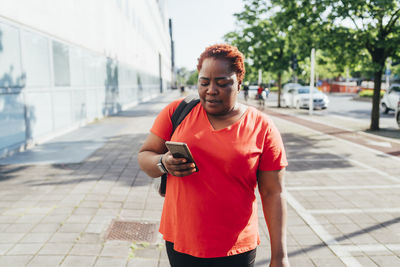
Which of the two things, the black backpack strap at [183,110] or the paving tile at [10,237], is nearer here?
the black backpack strap at [183,110]

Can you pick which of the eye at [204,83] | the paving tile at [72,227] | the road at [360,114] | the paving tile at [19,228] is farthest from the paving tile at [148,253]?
the road at [360,114]

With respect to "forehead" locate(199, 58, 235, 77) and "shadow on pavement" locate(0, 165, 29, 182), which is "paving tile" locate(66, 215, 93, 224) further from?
"forehead" locate(199, 58, 235, 77)

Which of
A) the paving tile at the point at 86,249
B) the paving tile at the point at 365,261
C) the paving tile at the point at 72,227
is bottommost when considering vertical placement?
the paving tile at the point at 365,261

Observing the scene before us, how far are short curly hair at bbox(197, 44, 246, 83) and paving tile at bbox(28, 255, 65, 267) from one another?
101 inches

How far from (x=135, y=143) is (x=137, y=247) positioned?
6514mm

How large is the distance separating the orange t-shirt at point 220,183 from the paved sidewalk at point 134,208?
1822 mm

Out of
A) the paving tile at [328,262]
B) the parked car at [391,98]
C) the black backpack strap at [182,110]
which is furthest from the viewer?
the parked car at [391,98]

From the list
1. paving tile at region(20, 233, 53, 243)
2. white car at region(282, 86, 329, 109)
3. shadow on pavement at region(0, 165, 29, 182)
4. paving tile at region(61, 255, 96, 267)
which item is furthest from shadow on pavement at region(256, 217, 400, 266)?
white car at region(282, 86, 329, 109)

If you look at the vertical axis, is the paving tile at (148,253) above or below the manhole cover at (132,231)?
below

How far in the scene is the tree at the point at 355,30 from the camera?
10.8 metres

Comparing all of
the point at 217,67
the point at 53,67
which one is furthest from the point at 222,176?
the point at 53,67

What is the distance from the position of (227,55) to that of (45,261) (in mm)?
2774

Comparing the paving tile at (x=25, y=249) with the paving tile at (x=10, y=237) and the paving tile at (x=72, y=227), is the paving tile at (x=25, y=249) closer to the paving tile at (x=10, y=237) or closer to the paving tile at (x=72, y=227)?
the paving tile at (x=10, y=237)

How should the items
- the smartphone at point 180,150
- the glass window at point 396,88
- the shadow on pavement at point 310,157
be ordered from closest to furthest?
the smartphone at point 180,150
the shadow on pavement at point 310,157
the glass window at point 396,88
